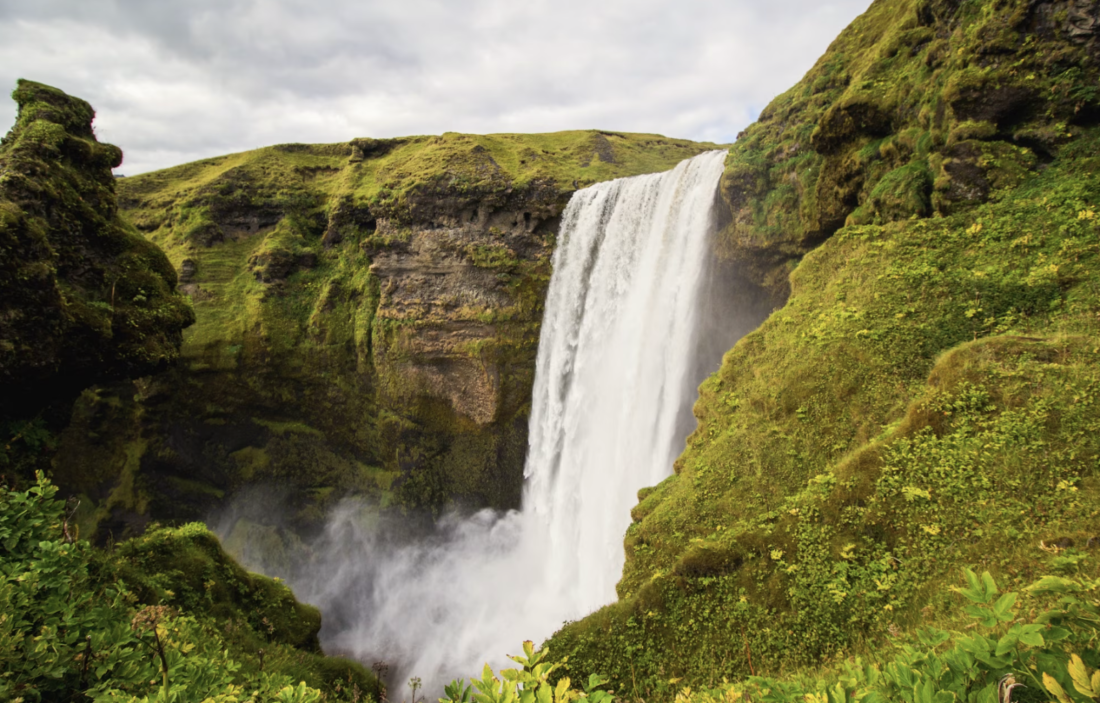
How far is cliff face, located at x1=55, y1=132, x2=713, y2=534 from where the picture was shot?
23172 millimetres

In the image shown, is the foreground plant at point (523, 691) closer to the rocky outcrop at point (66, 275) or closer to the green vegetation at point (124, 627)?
the green vegetation at point (124, 627)

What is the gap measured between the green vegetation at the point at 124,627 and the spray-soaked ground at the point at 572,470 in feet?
30.8

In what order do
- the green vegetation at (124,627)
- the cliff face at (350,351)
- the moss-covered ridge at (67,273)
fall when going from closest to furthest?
the green vegetation at (124,627) < the moss-covered ridge at (67,273) < the cliff face at (350,351)

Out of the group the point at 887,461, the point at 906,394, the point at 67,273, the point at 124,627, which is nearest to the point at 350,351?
the point at 67,273

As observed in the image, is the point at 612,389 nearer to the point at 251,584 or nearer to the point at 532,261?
the point at 532,261

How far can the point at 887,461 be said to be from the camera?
663cm

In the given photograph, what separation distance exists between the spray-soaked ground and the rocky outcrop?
41.0 ft

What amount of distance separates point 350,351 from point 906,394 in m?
24.1

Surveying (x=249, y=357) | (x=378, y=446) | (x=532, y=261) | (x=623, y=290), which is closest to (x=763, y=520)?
(x=623, y=290)

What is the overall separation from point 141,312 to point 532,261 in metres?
15.3

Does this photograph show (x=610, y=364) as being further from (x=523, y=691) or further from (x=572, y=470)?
(x=523, y=691)

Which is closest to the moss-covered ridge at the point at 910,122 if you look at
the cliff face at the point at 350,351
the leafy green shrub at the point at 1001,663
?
the leafy green shrub at the point at 1001,663

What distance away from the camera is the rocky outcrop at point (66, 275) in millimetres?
8031

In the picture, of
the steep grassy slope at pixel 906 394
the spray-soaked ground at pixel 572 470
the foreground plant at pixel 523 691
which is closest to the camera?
the foreground plant at pixel 523 691
